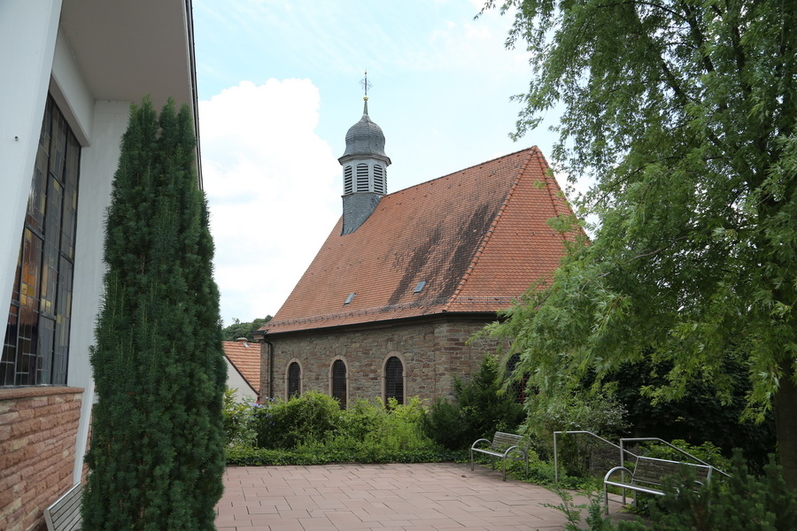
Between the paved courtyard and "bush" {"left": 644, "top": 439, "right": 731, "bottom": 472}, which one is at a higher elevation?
"bush" {"left": 644, "top": 439, "right": 731, "bottom": 472}

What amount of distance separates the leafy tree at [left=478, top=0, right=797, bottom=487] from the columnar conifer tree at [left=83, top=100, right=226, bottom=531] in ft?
8.87

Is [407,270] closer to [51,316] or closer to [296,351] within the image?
[296,351]

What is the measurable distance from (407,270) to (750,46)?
638 inches

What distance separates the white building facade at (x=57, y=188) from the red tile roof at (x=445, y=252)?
11.2 metres

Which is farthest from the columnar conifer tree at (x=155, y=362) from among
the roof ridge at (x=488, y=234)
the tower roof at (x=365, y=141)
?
the tower roof at (x=365, y=141)

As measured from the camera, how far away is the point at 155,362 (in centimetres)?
449

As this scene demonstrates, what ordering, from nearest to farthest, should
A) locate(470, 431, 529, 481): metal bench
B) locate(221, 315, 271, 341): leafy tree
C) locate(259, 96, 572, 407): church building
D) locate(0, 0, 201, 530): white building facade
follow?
locate(0, 0, 201, 530): white building facade, locate(470, 431, 529, 481): metal bench, locate(259, 96, 572, 407): church building, locate(221, 315, 271, 341): leafy tree

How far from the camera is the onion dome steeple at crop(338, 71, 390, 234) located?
2873 centimetres

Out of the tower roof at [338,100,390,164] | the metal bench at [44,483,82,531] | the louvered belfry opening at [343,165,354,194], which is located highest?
the tower roof at [338,100,390,164]

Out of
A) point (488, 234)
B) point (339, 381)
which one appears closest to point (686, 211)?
point (488, 234)

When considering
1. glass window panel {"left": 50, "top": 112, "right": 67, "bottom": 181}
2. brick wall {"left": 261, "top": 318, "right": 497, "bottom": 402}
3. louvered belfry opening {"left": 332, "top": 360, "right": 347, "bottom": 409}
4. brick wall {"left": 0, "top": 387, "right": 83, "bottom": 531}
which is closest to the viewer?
brick wall {"left": 0, "top": 387, "right": 83, "bottom": 531}

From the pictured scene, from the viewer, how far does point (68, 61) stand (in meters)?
6.01

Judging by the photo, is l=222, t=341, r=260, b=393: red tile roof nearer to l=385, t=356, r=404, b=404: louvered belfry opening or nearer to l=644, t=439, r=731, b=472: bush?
l=385, t=356, r=404, b=404: louvered belfry opening

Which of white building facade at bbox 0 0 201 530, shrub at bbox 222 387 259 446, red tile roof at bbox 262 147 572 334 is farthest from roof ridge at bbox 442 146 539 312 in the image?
white building facade at bbox 0 0 201 530
